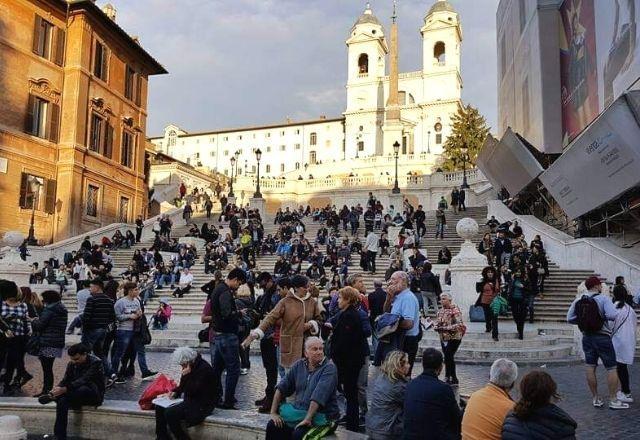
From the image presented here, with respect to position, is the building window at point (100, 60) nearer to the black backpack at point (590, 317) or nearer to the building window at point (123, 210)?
the building window at point (123, 210)

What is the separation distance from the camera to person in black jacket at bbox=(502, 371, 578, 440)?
400 centimetres

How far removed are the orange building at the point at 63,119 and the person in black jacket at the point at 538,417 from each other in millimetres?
29424

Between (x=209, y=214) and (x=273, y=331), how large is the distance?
29223 mm

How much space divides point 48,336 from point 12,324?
0.73 meters

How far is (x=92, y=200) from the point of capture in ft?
111

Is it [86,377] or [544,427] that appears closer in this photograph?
[544,427]

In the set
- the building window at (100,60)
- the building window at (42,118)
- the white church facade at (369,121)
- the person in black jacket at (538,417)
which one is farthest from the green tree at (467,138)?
the person in black jacket at (538,417)

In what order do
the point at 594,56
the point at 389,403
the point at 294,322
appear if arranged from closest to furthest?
the point at 389,403, the point at 294,322, the point at 594,56

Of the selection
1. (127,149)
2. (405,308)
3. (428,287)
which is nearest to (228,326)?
(405,308)

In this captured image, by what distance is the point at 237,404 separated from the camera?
311 inches

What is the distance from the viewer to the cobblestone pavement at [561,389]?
6.77 m

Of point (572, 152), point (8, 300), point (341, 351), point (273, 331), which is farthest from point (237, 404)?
point (572, 152)

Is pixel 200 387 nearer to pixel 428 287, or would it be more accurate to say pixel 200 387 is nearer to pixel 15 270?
pixel 428 287

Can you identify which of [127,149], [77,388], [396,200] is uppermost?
[127,149]
